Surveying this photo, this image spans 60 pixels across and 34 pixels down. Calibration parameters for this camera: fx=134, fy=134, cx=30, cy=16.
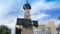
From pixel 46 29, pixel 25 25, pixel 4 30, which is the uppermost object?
pixel 25 25

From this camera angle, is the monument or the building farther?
the building

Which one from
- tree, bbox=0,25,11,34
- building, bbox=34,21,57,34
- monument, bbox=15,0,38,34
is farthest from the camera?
tree, bbox=0,25,11,34

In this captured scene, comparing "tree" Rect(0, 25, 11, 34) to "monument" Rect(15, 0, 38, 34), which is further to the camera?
"tree" Rect(0, 25, 11, 34)

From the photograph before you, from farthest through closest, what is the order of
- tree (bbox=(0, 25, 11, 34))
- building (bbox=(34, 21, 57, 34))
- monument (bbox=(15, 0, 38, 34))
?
tree (bbox=(0, 25, 11, 34))
building (bbox=(34, 21, 57, 34))
monument (bbox=(15, 0, 38, 34))

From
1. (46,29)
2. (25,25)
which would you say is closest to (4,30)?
(25,25)

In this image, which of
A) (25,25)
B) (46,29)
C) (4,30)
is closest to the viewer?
(25,25)

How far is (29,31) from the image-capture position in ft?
23.9

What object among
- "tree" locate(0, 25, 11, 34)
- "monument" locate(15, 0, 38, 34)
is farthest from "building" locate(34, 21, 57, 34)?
"tree" locate(0, 25, 11, 34)

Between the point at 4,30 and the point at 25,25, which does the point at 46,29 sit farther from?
the point at 4,30

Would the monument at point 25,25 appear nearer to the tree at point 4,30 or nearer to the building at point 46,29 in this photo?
the building at point 46,29

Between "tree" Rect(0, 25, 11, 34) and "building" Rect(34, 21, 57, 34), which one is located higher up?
"building" Rect(34, 21, 57, 34)

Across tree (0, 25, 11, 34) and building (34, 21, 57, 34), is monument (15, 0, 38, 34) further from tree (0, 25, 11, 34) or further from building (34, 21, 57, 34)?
tree (0, 25, 11, 34)

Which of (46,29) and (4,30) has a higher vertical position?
(46,29)

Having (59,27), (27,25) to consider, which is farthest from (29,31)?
(59,27)
